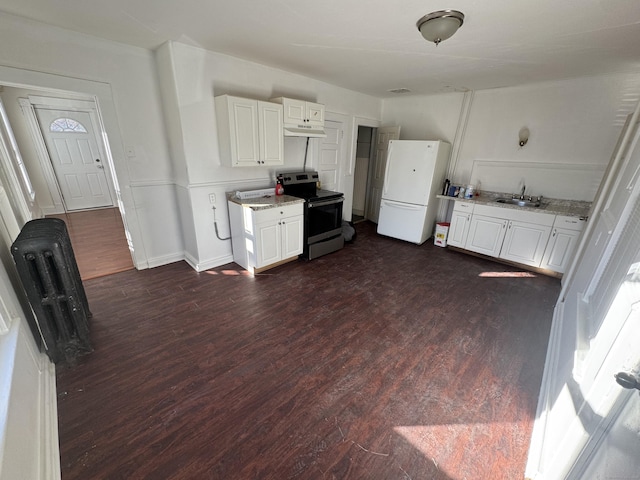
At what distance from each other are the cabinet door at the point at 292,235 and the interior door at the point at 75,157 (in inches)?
204

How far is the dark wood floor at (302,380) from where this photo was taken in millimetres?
1363

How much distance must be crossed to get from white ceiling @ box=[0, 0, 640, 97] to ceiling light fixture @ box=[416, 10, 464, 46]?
0.17 feet

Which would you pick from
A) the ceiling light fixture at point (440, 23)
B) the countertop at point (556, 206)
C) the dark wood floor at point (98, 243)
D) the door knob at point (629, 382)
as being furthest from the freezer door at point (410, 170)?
the dark wood floor at point (98, 243)

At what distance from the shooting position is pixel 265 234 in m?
3.09

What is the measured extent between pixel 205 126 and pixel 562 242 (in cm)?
452

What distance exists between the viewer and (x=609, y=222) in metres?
1.89

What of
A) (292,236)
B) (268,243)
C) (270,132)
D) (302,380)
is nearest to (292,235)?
(292,236)

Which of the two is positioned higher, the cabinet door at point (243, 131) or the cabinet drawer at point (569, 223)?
the cabinet door at point (243, 131)

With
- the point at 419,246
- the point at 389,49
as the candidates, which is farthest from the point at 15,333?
the point at 419,246

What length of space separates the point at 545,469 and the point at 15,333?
2713 mm

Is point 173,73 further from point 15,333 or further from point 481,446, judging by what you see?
Result: point 481,446

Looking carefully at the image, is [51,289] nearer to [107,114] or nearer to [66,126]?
[107,114]

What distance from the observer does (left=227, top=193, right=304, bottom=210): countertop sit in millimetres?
2978

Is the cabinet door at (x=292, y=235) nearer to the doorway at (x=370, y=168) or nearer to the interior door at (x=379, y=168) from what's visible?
the interior door at (x=379, y=168)
